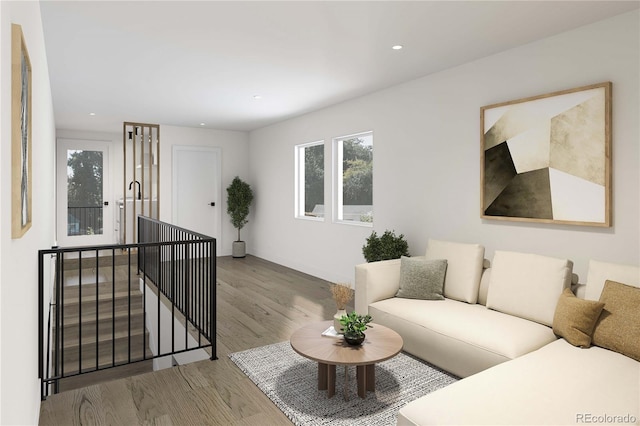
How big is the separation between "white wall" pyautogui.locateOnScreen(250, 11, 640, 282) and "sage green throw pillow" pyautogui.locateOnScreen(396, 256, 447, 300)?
1.83ft

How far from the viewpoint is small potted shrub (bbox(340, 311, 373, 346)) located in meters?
2.48

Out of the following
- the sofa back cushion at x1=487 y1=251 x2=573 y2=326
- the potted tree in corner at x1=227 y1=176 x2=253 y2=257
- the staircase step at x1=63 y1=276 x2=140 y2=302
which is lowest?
the staircase step at x1=63 y1=276 x2=140 y2=302

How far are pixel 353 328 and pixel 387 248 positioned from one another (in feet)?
5.80

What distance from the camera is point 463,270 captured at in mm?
3453

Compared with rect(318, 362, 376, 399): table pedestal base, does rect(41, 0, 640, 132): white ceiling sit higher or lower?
higher

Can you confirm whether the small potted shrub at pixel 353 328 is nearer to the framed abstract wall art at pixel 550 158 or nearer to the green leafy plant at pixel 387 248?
the green leafy plant at pixel 387 248

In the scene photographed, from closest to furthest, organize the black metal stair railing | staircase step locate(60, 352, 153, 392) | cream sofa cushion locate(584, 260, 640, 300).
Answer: cream sofa cushion locate(584, 260, 640, 300) < the black metal stair railing < staircase step locate(60, 352, 153, 392)

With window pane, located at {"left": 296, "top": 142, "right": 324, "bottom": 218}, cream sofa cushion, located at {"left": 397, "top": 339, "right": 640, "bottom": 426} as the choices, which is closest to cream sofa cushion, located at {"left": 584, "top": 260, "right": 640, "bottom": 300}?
cream sofa cushion, located at {"left": 397, "top": 339, "right": 640, "bottom": 426}

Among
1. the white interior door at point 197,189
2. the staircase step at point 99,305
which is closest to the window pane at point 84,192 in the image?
the white interior door at point 197,189

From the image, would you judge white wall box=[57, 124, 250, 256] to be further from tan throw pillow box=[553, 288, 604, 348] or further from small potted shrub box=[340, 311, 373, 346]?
tan throw pillow box=[553, 288, 604, 348]

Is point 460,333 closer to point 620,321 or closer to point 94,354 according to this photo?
point 620,321

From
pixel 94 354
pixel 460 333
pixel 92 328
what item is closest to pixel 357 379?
pixel 460 333

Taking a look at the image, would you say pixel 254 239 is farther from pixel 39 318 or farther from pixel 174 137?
pixel 39 318

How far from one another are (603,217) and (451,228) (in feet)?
4.41
